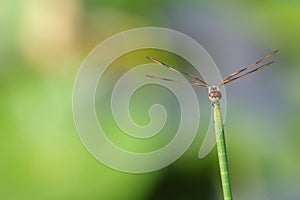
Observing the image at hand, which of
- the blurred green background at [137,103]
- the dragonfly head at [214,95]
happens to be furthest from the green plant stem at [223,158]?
the blurred green background at [137,103]

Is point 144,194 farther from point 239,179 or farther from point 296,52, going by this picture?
point 296,52

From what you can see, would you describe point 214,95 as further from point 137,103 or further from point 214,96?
point 137,103

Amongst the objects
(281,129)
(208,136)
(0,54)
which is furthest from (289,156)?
(0,54)

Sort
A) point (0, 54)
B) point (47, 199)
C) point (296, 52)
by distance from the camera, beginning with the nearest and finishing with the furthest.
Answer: point (47, 199) → point (0, 54) → point (296, 52)

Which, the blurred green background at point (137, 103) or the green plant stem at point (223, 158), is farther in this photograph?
the blurred green background at point (137, 103)

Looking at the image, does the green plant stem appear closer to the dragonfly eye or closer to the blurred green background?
the dragonfly eye

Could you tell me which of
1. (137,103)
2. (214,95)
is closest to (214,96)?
(214,95)

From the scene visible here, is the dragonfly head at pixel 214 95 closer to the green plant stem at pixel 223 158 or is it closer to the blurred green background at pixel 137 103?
the green plant stem at pixel 223 158

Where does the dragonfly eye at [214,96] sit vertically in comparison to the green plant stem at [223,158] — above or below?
above
